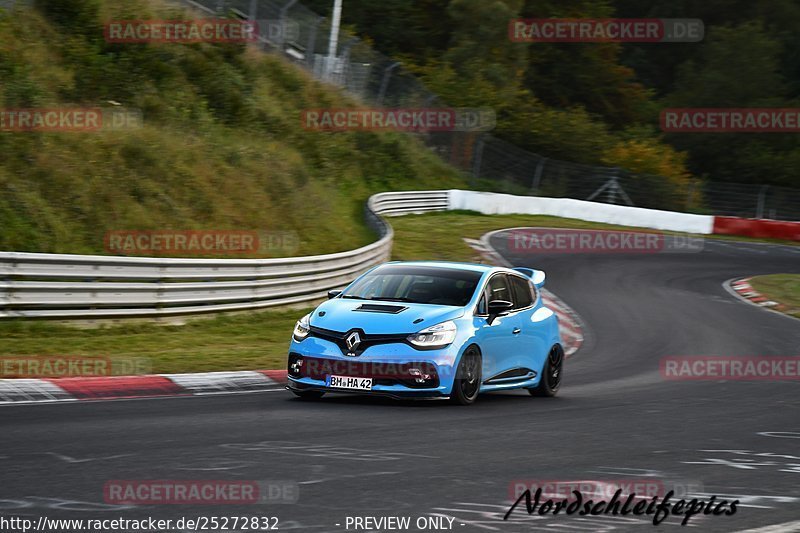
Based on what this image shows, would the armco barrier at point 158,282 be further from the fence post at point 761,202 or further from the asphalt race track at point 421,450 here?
the fence post at point 761,202

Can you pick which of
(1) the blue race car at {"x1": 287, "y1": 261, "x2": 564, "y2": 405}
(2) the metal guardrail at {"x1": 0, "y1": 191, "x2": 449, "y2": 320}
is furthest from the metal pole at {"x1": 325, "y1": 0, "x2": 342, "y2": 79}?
(1) the blue race car at {"x1": 287, "y1": 261, "x2": 564, "y2": 405}

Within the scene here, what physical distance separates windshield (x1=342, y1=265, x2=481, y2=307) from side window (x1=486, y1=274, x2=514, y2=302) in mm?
205

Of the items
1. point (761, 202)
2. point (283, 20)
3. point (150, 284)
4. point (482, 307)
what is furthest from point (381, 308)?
point (761, 202)

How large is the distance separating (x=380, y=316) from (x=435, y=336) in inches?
22.9

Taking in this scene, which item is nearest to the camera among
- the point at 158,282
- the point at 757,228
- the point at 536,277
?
the point at 536,277

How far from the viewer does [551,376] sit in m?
13.6

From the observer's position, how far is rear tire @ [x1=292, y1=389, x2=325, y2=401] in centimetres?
1141

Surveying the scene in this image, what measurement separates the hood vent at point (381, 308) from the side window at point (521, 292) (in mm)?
1960

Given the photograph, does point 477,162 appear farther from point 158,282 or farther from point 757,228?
point 158,282

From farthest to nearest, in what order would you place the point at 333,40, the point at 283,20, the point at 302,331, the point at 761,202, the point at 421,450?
the point at 761,202, the point at 333,40, the point at 283,20, the point at 302,331, the point at 421,450

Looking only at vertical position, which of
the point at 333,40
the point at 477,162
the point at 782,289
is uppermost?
the point at 333,40

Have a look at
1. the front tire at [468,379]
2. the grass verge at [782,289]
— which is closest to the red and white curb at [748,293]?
the grass verge at [782,289]

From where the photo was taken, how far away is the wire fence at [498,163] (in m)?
45.7

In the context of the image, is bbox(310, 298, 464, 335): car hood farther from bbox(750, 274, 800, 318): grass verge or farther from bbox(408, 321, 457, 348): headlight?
bbox(750, 274, 800, 318): grass verge
